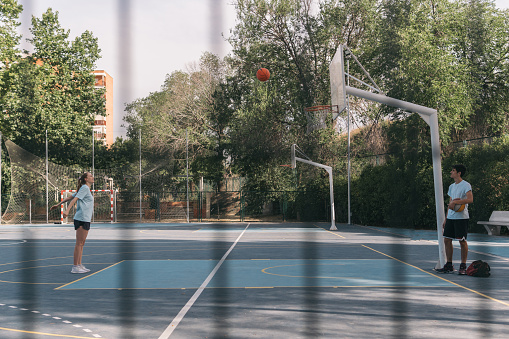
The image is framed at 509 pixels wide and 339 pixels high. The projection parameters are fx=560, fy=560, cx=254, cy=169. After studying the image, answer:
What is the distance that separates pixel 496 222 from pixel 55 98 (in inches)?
1158

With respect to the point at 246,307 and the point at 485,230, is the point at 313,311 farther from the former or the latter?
the point at 485,230

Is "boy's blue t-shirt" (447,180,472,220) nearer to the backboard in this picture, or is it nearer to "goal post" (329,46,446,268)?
"goal post" (329,46,446,268)

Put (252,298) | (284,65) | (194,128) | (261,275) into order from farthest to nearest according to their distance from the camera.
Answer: (194,128) < (284,65) < (261,275) < (252,298)

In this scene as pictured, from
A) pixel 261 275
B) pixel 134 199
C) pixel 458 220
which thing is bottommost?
pixel 261 275

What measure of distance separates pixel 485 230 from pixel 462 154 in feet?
9.52

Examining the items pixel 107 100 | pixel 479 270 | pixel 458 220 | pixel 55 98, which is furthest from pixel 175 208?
pixel 479 270

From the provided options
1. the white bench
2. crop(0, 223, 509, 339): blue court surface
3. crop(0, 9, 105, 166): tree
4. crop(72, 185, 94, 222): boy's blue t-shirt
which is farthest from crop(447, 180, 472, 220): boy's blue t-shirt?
crop(0, 9, 105, 166): tree

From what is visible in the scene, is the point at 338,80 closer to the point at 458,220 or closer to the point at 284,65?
the point at 458,220

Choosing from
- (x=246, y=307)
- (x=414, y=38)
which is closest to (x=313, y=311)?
(x=246, y=307)

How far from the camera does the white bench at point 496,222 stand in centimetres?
1756

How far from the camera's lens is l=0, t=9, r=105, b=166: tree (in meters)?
36.0

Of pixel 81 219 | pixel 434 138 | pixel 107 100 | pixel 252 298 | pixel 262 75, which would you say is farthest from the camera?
pixel 107 100

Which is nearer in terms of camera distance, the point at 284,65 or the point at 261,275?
the point at 261,275

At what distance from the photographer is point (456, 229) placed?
8.58 meters
